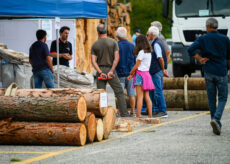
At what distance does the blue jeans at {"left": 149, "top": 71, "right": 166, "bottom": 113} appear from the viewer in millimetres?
12469

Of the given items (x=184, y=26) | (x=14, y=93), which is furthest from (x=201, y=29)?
(x=14, y=93)

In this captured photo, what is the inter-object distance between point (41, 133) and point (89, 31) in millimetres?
17081

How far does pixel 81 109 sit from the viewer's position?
8695 millimetres

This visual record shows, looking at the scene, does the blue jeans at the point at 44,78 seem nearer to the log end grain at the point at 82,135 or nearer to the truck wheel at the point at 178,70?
the log end grain at the point at 82,135

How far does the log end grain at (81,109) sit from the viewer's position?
8600 mm

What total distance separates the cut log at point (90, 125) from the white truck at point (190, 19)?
11.6 meters

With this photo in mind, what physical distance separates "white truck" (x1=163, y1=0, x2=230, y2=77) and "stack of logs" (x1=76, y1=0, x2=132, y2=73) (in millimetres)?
4105

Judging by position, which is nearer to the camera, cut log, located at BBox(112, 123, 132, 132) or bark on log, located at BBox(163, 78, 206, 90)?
cut log, located at BBox(112, 123, 132, 132)

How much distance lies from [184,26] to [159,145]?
12.4 metres

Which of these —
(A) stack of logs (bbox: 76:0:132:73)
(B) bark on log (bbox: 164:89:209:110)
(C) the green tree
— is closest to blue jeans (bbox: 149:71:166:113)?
(B) bark on log (bbox: 164:89:209:110)

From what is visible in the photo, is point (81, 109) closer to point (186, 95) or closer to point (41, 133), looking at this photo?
point (41, 133)

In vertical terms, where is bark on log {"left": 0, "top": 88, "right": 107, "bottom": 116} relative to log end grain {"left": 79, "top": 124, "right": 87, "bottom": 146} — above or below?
above

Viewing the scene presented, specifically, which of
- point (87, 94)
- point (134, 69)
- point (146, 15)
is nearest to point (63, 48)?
point (134, 69)

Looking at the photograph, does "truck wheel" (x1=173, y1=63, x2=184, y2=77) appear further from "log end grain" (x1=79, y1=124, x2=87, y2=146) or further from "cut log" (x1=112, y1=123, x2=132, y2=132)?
"log end grain" (x1=79, y1=124, x2=87, y2=146)
